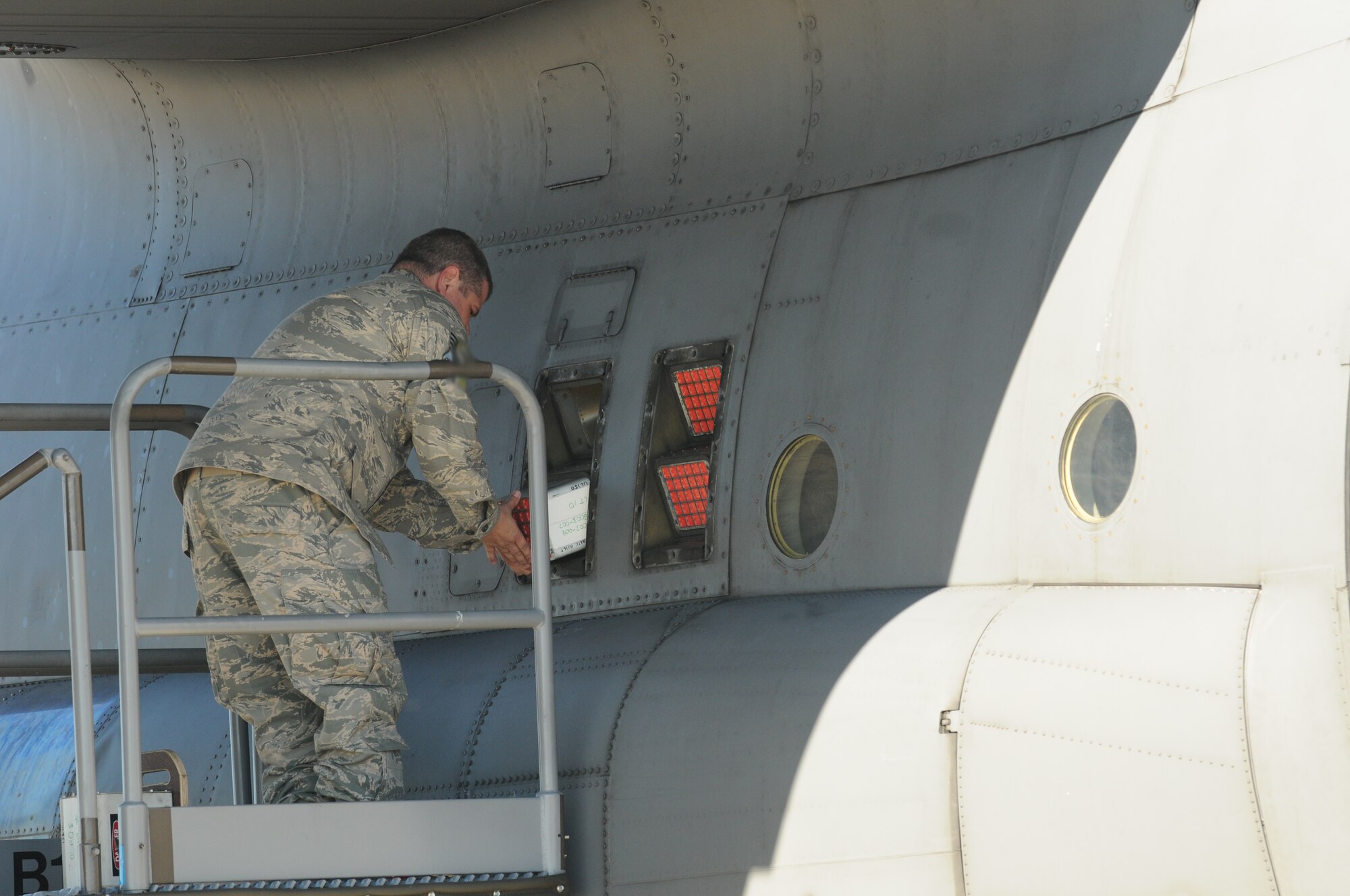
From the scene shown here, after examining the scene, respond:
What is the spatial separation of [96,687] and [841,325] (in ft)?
12.2

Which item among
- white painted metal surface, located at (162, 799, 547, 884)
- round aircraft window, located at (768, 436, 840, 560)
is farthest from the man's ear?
white painted metal surface, located at (162, 799, 547, 884)

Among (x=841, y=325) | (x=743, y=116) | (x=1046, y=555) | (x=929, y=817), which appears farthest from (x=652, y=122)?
(x=929, y=817)

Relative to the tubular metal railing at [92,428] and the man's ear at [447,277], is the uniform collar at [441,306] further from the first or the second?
the tubular metal railing at [92,428]

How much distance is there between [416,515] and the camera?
562 centimetres

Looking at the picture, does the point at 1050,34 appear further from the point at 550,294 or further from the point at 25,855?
the point at 25,855

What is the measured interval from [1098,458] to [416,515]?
2258 millimetres

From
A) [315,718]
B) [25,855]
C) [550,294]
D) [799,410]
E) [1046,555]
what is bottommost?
[25,855]

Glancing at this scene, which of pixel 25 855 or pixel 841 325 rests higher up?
pixel 841 325

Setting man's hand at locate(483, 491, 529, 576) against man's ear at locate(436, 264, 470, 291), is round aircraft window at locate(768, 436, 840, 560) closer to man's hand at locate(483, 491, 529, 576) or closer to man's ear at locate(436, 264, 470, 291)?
man's hand at locate(483, 491, 529, 576)

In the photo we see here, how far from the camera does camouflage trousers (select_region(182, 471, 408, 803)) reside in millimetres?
4922

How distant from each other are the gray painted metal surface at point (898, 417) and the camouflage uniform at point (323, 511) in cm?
56

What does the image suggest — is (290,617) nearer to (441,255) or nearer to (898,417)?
(441,255)

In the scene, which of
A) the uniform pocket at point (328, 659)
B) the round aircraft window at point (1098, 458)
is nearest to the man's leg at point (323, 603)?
the uniform pocket at point (328, 659)

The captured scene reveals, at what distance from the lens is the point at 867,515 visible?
5.24 m
